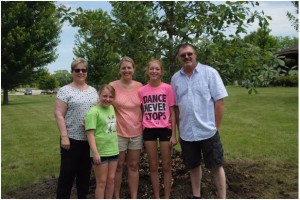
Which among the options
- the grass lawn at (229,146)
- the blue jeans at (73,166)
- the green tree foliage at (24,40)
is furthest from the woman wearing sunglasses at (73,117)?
the green tree foliage at (24,40)

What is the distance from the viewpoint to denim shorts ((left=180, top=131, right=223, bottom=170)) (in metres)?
4.46

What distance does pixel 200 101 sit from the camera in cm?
441

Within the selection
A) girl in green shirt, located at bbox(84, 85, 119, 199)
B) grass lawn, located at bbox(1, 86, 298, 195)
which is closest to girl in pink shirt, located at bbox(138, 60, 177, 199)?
girl in green shirt, located at bbox(84, 85, 119, 199)

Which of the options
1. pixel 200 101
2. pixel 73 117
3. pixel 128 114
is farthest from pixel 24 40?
pixel 200 101

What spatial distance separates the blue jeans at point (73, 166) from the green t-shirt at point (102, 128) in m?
0.25

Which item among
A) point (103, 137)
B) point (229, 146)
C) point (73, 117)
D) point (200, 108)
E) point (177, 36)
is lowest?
point (229, 146)

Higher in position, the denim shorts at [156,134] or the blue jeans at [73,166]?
the denim shorts at [156,134]

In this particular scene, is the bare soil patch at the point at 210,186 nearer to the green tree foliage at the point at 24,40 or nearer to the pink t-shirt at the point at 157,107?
the pink t-shirt at the point at 157,107

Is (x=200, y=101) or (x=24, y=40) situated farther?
(x=24, y=40)

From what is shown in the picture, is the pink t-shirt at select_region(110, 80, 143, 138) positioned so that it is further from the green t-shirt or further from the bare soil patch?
the bare soil patch

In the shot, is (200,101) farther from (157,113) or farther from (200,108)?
(157,113)

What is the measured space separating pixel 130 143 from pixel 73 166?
28.8 inches

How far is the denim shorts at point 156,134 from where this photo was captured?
14.9ft

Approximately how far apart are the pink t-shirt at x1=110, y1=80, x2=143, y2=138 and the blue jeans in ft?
1.57
